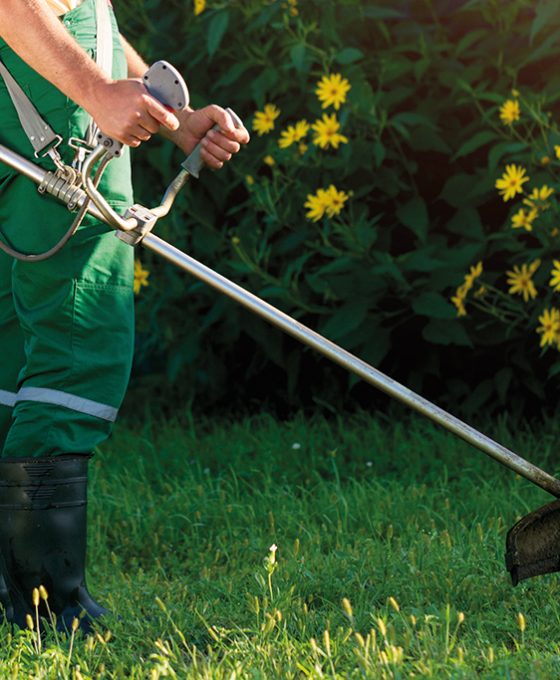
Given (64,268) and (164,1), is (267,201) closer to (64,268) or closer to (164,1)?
(164,1)

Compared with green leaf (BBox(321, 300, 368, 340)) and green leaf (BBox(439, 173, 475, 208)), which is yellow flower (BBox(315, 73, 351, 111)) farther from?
green leaf (BBox(321, 300, 368, 340))

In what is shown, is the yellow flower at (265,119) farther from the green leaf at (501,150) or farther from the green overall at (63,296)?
the green overall at (63,296)

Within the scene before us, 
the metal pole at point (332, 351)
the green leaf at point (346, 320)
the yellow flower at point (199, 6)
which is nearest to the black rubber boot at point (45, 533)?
the metal pole at point (332, 351)

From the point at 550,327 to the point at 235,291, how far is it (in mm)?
1349

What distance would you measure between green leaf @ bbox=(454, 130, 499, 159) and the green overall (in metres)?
1.40

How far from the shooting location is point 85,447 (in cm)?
250

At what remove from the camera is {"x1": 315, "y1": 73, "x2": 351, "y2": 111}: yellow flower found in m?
3.66

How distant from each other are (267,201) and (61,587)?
1769 mm

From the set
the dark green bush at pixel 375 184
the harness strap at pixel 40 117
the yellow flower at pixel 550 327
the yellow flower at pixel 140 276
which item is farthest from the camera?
the yellow flower at pixel 140 276

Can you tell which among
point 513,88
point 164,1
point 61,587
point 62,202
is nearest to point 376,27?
point 513,88

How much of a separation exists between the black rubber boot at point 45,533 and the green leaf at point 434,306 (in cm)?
145

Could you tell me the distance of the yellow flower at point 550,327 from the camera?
344 centimetres

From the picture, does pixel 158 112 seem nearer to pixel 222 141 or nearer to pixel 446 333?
pixel 222 141

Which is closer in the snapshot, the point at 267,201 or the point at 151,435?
the point at 267,201
